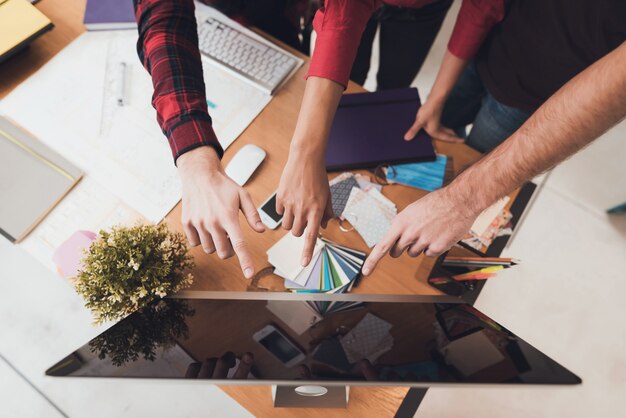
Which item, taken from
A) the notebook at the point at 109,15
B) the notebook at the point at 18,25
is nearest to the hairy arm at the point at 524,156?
the notebook at the point at 109,15

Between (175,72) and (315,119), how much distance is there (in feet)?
1.24

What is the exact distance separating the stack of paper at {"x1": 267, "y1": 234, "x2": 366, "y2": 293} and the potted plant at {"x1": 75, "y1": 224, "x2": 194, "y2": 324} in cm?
27

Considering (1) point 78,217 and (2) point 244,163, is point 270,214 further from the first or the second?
(1) point 78,217

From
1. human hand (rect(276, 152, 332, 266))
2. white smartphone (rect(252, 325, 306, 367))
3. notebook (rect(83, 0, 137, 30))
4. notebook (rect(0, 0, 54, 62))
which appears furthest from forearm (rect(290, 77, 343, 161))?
notebook (rect(0, 0, 54, 62))

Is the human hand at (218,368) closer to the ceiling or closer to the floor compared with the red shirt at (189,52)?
closer to the floor

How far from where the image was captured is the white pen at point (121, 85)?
1.24 metres

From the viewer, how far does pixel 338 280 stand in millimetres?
1068

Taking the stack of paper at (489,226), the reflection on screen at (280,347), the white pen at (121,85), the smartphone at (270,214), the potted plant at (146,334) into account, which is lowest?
the potted plant at (146,334)

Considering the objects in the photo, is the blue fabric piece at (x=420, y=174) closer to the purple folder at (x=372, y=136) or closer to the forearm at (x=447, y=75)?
the purple folder at (x=372, y=136)

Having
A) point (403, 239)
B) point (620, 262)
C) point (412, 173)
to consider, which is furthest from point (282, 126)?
point (620, 262)

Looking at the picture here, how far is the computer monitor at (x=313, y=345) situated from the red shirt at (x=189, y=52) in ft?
1.38

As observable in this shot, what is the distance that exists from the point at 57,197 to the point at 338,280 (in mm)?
796

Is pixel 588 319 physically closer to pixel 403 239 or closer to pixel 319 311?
pixel 403 239

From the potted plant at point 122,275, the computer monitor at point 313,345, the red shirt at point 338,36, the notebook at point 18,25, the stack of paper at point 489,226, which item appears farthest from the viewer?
the notebook at point 18,25
